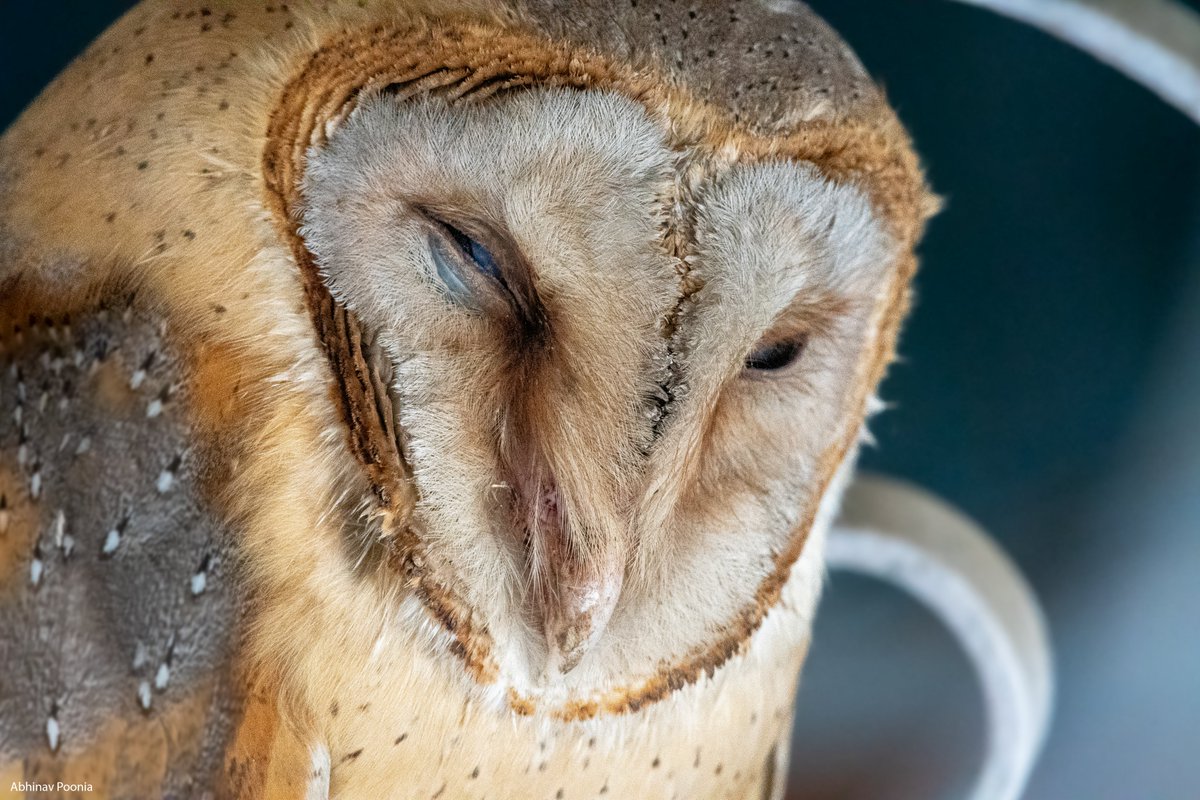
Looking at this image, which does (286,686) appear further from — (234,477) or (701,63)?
(701,63)

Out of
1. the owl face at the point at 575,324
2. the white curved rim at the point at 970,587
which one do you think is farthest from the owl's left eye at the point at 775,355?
the white curved rim at the point at 970,587

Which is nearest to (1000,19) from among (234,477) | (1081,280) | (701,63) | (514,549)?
(1081,280)

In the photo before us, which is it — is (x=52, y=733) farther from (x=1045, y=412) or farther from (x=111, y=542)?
(x=1045, y=412)

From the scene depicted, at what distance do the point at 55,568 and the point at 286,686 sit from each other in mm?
200

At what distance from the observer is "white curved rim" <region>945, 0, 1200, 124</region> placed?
941 millimetres

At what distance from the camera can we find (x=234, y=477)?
680mm

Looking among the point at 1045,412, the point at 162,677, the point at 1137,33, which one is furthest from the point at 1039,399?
the point at 162,677

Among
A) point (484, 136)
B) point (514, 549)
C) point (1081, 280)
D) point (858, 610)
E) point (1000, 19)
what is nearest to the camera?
point (484, 136)

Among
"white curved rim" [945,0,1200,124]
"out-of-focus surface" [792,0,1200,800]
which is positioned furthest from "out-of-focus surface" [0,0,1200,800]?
"white curved rim" [945,0,1200,124]

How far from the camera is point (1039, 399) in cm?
167

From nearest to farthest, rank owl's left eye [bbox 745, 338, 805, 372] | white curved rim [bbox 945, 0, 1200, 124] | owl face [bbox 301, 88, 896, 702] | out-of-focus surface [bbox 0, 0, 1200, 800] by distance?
owl face [bbox 301, 88, 896, 702], owl's left eye [bbox 745, 338, 805, 372], white curved rim [bbox 945, 0, 1200, 124], out-of-focus surface [bbox 0, 0, 1200, 800]

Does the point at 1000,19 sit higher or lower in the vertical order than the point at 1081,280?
higher

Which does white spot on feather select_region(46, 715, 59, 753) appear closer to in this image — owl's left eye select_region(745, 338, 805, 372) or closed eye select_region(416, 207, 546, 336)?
closed eye select_region(416, 207, 546, 336)

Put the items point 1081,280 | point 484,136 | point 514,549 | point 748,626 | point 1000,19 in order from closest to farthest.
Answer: point 484,136 < point 514,549 < point 748,626 < point 1000,19 < point 1081,280
